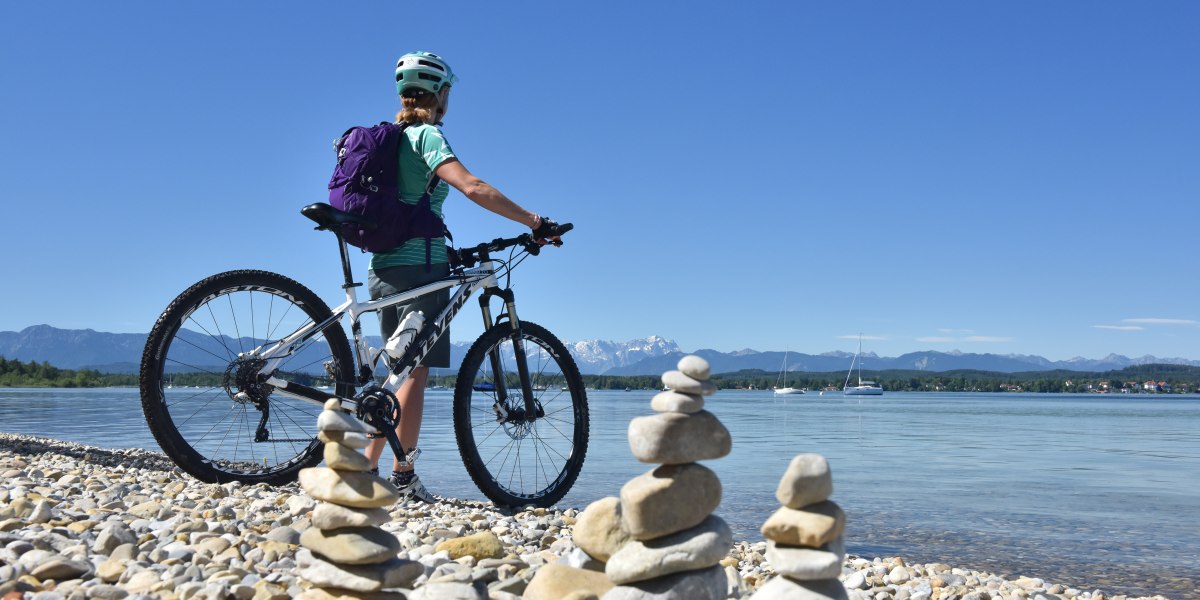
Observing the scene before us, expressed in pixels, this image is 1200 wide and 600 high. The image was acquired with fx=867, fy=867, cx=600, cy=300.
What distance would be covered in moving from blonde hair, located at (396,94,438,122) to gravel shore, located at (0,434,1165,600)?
8.06 feet

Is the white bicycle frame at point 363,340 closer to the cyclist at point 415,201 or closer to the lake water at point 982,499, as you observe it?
the cyclist at point 415,201

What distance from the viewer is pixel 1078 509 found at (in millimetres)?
9484

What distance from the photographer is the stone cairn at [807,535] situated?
227 cm

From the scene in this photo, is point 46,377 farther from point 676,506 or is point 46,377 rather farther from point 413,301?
point 676,506

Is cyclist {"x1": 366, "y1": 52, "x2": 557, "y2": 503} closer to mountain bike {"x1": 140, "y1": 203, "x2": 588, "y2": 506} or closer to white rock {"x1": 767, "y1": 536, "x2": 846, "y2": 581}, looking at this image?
mountain bike {"x1": 140, "y1": 203, "x2": 588, "y2": 506}

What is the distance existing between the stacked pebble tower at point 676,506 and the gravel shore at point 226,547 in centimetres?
58

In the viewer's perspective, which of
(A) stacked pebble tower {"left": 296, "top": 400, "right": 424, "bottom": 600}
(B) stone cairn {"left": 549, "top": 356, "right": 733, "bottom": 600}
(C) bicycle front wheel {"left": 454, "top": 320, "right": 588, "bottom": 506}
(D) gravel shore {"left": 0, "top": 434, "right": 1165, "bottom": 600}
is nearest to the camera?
(B) stone cairn {"left": 549, "top": 356, "right": 733, "bottom": 600}

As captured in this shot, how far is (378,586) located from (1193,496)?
12.0 metres

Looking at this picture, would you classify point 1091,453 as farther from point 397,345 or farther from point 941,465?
point 397,345

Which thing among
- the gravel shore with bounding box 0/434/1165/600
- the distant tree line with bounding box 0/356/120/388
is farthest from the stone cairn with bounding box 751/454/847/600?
the distant tree line with bounding box 0/356/120/388

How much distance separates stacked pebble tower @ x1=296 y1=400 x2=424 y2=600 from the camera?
2664 mm

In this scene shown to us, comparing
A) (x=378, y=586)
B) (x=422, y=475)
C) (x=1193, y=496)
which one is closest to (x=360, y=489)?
(x=378, y=586)

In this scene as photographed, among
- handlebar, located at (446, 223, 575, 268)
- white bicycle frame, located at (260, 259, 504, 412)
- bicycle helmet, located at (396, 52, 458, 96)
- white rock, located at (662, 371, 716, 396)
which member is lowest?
white rock, located at (662, 371, 716, 396)

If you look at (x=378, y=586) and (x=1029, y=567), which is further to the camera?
(x=1029, y=567)
